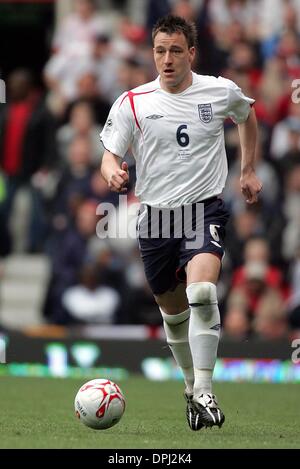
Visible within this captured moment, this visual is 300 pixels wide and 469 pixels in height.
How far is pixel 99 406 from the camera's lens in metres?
8.86

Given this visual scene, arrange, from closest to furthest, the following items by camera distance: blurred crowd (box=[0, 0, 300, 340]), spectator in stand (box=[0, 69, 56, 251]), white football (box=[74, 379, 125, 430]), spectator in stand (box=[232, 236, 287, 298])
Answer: white football (box=[74, 379, 125, 430]) → spectator in stand (box=[232, 236, 287, 298]) → blurred crowd (box=[0, 0, 300, 340]) → spectator in stand (box=[0, 69, 56, 251])

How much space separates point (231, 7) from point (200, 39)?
1.84 ft

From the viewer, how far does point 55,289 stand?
648 inches

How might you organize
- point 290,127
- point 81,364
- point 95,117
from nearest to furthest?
1. point 81,364
2. point 290,127
3. point 95,117

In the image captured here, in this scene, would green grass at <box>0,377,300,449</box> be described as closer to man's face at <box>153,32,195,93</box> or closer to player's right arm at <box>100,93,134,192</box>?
player's right arm at <box>100,93,134,192</box>

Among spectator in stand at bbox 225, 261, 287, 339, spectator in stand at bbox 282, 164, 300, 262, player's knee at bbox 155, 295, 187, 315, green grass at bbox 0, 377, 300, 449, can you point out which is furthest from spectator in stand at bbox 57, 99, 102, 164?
player's knee at bbox 155, 295, 187, 315

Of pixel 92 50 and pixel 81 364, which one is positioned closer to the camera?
pixel 81 364

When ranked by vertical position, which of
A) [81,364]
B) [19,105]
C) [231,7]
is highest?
[231,7]

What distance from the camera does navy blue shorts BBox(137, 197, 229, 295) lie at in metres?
9.25

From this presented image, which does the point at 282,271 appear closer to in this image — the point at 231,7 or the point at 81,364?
the point at 81,364

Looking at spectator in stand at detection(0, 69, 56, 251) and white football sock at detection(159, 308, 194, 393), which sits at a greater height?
spectator in stand at detection(0, 69, 56, 251)

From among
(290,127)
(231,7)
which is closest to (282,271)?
(290,127)

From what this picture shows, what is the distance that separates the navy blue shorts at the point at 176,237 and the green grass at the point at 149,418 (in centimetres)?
102

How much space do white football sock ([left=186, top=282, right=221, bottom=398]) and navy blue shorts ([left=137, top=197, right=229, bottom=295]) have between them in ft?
1.05
